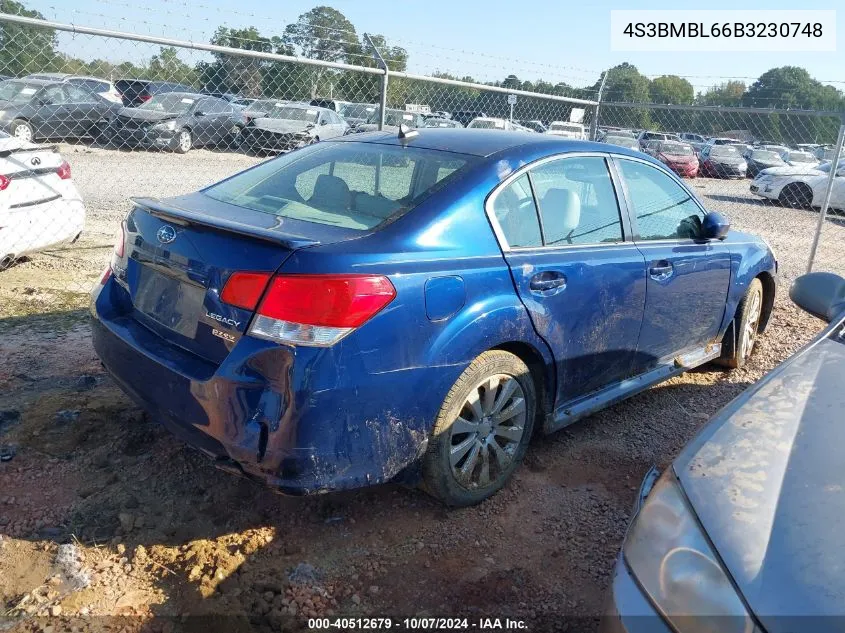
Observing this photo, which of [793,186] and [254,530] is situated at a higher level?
[793,186]

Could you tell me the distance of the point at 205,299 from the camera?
2596 millimetres

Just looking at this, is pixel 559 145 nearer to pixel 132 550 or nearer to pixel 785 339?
pixel 132 550

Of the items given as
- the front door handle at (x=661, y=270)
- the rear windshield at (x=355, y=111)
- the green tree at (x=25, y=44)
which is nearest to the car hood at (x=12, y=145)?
the green tree at (x=25, y=44)

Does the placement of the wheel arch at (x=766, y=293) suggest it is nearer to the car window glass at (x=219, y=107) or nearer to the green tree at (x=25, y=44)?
the green tree at (x=25, y=44)

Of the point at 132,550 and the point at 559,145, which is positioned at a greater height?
the point at 559,145

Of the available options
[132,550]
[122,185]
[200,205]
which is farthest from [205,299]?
[122,185]

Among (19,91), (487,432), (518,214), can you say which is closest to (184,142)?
(19,91)

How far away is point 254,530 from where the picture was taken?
9.45ft

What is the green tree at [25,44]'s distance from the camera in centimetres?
602

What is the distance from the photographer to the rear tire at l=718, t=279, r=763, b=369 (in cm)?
485

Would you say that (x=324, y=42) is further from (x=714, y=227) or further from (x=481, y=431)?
(x=481, y=431)

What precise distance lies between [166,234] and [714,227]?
309 cm

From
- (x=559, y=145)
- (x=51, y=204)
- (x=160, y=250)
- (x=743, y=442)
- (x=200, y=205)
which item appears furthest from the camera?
(x=51, y=204)

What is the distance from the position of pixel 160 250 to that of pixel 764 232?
12443mm
